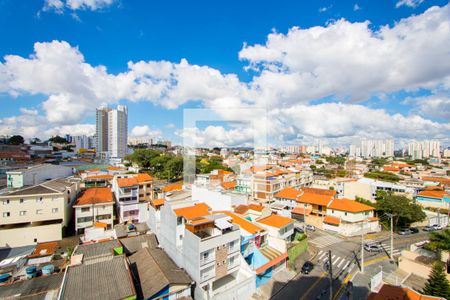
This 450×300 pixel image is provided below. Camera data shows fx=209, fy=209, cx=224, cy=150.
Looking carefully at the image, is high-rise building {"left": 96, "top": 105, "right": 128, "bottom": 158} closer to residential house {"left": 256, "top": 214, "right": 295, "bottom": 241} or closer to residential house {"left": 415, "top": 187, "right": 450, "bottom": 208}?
residential house {"left": 256, "top": 214, "right": 295, "bottom": 241}

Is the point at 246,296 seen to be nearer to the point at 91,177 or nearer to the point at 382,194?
the point at 382,194

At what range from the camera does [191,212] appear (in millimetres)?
15031

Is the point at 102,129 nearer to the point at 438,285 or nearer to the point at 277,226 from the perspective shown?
the point at 277,226

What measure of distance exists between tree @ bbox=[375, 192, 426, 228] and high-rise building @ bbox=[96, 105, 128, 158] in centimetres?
8139

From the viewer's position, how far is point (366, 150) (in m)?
119

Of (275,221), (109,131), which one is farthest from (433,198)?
(109,131)

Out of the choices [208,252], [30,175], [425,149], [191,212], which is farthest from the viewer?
[425,149]

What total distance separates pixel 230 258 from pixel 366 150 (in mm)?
132675

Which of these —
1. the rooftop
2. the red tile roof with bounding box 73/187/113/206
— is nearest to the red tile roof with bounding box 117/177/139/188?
the red tile roof with bounding box 73/187/113/206

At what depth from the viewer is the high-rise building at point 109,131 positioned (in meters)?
78.8

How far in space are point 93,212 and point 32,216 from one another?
472 cm

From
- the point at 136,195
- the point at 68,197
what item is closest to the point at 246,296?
the point at 136,195

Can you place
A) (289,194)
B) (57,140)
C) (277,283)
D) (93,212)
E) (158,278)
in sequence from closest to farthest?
(158,278) < (277,283) < (93,212) < (289,194) < (57,140)

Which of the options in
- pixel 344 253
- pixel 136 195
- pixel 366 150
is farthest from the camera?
pixel 366 150
